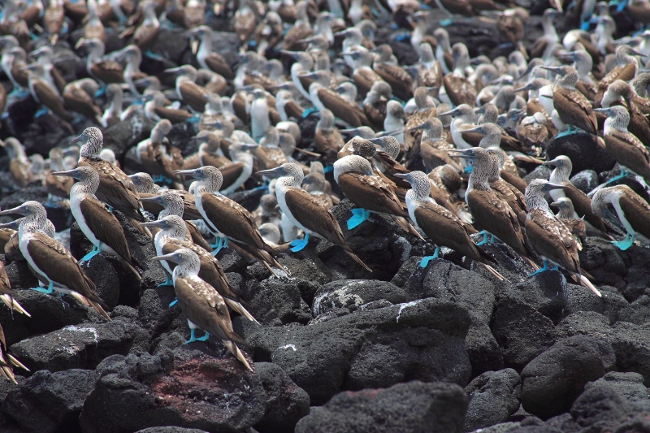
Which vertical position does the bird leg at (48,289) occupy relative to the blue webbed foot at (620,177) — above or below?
above

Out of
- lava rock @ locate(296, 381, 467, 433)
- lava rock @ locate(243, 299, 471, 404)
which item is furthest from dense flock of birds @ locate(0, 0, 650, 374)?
Answer: lava rock @ locate(296, 381, 467, 433)

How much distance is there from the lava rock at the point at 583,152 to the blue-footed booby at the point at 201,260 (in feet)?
21.8

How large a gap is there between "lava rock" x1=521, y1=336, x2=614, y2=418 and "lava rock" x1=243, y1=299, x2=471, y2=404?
2.24ft

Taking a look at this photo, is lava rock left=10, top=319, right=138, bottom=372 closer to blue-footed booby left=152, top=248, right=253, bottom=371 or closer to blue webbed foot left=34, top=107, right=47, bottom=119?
blue-footed booby left=152, top=248, right=253, bottom=371

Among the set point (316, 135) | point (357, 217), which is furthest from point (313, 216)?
point (316, 135)

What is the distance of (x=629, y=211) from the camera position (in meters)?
10.8

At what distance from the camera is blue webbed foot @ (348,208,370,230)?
1052 centimetres

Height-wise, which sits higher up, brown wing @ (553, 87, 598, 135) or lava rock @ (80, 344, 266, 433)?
lava rock @ (80, 344, 266, 433)

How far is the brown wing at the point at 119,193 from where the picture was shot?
10.6 meters

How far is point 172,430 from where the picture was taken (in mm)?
6797

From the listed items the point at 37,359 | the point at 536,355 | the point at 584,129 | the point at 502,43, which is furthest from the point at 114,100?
the point at 536,355

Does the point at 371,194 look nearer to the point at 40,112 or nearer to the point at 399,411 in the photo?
the point at 399,411

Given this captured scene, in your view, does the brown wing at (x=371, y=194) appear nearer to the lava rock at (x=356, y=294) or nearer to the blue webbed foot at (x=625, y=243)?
the lava rock at (x=356, y=294)

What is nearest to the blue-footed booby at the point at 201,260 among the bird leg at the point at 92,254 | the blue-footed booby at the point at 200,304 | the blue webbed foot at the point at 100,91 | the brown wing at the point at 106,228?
the blue-footed booby at the point at 200,304
